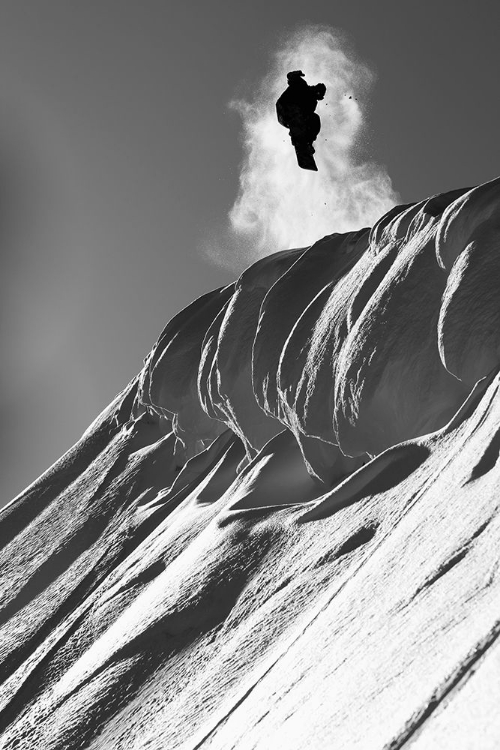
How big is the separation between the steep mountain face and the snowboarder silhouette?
0.88 metres

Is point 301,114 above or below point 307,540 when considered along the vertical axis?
above

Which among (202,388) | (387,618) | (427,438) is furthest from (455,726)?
(202,388)

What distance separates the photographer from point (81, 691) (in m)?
4.46

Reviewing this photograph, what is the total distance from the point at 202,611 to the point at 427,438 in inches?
56.4

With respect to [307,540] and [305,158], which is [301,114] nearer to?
[305,158]

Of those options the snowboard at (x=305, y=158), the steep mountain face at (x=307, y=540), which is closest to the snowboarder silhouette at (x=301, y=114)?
the snowboard at (x=305, y=158)

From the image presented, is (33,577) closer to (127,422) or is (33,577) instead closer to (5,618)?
(5,618)

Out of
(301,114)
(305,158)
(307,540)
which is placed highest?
(301,114)

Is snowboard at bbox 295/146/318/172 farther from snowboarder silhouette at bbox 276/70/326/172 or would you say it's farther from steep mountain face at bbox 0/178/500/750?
steep mountain face at bbox 0/178/500/750

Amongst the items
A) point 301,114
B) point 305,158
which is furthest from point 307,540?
point 301,114

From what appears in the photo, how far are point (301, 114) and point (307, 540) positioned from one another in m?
2.33

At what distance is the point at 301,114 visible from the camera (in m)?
4.73

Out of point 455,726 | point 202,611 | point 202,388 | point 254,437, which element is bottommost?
point 455,726

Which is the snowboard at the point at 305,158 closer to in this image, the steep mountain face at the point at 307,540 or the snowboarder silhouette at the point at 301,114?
the snowboarder silhouette at the point at 301,114
